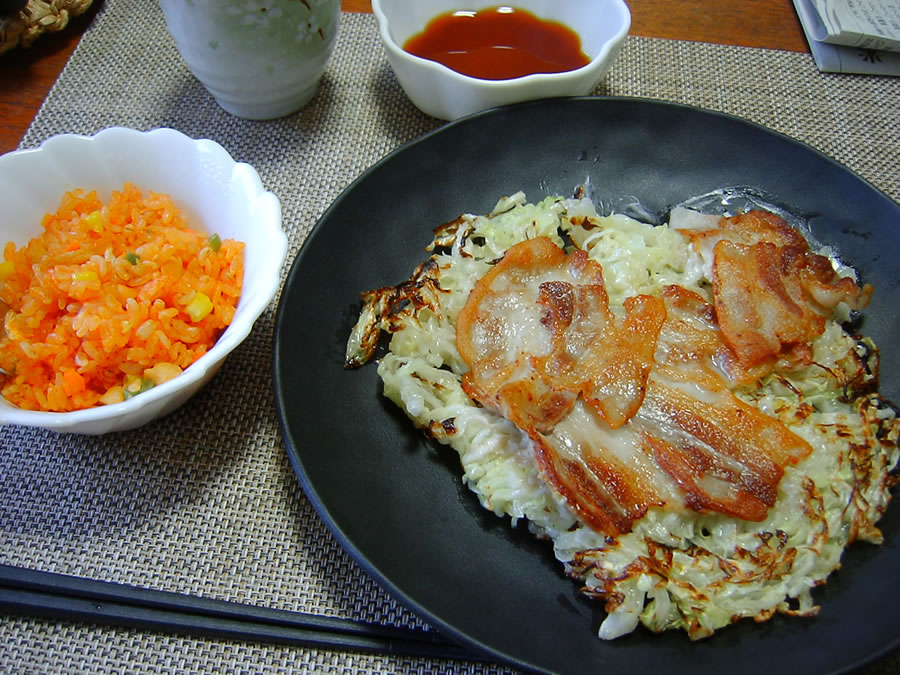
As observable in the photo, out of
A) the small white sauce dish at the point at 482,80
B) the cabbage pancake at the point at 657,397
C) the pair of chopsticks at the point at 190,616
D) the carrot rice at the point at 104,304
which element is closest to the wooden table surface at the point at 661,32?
the small white sauce dish at the point at 482,80

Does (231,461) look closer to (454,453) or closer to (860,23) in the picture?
(454,453)

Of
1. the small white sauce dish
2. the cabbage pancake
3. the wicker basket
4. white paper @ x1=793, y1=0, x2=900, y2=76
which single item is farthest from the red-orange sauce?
the wicker basket

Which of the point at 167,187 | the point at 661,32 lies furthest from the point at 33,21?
the point at 661,32

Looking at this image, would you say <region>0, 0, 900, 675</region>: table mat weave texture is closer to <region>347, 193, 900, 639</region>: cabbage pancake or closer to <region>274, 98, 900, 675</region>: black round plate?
<region>274, 98, 900, 675</region>: black round plate

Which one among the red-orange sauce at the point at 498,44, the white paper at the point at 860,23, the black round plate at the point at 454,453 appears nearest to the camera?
the black round plate at the point at 454,453

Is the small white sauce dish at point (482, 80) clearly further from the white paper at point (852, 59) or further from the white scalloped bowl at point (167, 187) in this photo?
the white paper at point (852, 59)

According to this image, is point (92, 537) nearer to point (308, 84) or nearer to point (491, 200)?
point (491, 200)
